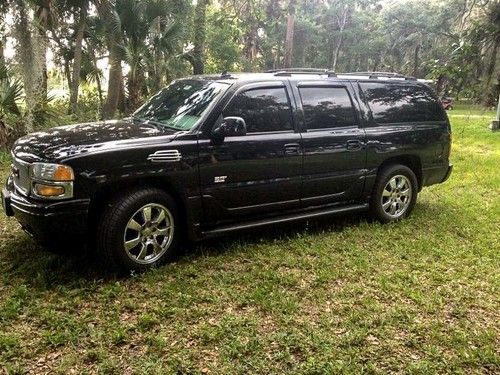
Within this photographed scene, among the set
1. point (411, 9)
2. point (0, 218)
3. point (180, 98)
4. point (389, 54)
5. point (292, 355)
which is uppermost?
point (411, 9)

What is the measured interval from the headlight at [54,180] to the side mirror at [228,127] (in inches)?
51.7

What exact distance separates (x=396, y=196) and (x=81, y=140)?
150 inches

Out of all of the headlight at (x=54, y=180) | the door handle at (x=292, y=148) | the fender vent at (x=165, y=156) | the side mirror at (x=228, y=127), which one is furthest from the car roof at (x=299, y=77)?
the headlight at (x=54, y=180)

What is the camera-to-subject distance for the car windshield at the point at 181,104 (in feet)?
14.4

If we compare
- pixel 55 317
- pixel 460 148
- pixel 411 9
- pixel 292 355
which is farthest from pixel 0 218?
pixel 411 9

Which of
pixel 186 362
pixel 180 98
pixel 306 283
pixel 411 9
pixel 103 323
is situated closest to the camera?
pixel 186 362

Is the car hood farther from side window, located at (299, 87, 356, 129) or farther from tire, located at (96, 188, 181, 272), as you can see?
side window, located at (299, 87, 356, 129)

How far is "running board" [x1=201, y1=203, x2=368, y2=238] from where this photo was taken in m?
4.37

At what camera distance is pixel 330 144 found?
494cm

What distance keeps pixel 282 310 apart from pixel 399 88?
351 cm

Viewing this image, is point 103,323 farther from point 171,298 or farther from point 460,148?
point 460,148

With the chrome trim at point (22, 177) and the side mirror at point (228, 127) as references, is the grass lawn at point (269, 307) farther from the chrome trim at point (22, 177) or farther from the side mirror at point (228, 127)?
the side mirror at point (228, 127)

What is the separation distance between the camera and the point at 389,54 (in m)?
43.3

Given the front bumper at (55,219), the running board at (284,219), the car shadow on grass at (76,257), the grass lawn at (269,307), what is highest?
the front bumper at (55,219)
